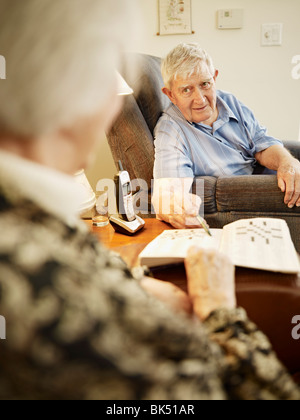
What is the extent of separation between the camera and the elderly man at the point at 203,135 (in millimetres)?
1522

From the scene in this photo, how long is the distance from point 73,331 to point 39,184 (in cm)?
16

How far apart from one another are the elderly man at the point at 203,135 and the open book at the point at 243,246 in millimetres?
410

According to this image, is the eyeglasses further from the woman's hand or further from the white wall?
the woman's hand

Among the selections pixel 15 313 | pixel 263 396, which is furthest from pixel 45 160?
pixel 263 396

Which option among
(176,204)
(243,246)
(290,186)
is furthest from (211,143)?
(243,246)

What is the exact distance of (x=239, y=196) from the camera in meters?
1.40

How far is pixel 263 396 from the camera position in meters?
0.48

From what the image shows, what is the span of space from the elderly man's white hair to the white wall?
2144 millimetres

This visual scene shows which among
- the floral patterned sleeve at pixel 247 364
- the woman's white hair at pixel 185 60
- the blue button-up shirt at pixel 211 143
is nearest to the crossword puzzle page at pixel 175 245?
the floral patterned sleeve at pixel 247 364

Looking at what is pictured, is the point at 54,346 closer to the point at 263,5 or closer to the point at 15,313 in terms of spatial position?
the point at 15,313

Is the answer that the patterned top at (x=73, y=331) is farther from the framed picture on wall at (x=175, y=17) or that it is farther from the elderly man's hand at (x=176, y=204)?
the framed picture on wall at (x=175, y=17)

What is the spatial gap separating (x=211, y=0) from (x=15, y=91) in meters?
2.35

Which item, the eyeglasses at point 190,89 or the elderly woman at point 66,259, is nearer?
the elderly woman at point 66,259

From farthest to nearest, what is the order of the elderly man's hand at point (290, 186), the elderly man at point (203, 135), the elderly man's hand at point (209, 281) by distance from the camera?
the elderly man at point (203, 135)
the elderly man's hand at point (290, 186)
the elderly man's hand at point (209, 281)
